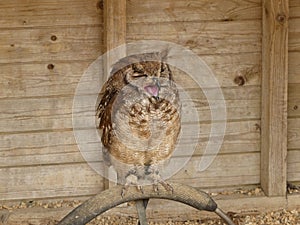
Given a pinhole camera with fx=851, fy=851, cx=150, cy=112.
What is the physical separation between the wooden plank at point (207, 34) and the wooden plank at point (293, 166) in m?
0.58

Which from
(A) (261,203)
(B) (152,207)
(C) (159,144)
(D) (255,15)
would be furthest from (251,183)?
(C) (159,144)

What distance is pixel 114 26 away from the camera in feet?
13.3

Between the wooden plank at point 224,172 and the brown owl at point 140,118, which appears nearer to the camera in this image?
the brown owl at point 140,118

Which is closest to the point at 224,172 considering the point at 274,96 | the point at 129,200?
the point at 274,96

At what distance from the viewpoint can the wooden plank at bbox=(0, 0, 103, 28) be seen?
4.10 metres

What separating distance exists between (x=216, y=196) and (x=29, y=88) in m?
1.11

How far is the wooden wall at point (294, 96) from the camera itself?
4309 mm

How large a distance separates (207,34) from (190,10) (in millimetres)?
151

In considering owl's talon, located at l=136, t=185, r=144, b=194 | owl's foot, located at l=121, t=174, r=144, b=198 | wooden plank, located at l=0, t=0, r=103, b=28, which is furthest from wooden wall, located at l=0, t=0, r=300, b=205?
owl's talon, located at l=136, t=185, r=144, b=194

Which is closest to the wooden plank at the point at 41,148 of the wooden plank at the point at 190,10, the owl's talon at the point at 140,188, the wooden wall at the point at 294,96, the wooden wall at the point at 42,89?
the wooden wall at the point at 42,89

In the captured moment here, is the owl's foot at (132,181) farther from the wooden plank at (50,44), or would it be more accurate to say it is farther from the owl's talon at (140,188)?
the wooden plank at (50,44)

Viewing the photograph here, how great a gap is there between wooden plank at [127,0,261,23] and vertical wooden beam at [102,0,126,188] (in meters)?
0.11

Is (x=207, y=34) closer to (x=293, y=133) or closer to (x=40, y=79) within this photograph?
(x=293, y=133)

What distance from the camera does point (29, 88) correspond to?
4176mm
